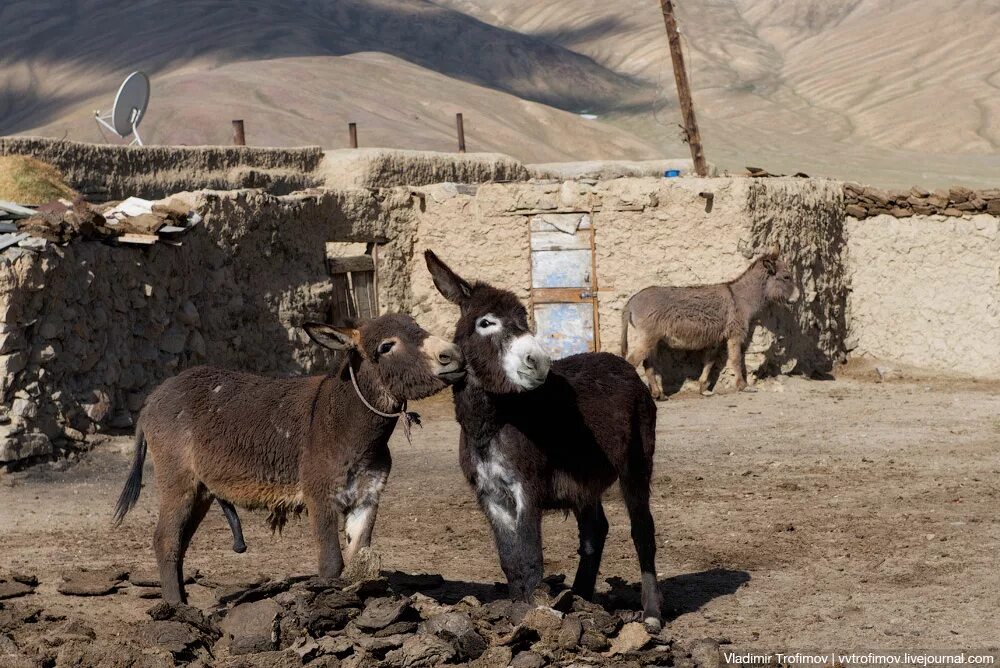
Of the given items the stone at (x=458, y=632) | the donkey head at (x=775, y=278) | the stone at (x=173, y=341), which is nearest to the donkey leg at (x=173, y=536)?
the stone at (x=458, y=632)

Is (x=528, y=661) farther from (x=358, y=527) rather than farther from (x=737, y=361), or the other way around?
(x=737, y=361)

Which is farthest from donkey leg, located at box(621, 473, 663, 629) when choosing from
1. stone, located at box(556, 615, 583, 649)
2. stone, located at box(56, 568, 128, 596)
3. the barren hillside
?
the barren hillside

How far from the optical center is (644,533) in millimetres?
6512

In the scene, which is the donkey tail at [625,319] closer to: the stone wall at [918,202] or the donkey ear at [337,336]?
the stone wall at [918,202]

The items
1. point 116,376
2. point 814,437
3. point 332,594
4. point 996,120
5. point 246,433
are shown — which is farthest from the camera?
point 996,120

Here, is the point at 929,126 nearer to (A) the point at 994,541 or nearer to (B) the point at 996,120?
(B) the point at 996,120

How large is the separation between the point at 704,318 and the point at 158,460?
9.19 meters

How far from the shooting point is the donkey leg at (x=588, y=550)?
6.52 m

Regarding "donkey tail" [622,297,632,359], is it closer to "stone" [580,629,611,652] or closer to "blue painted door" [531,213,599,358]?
"blue painted door" [531,213,599,358]

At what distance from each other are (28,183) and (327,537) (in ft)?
27.4

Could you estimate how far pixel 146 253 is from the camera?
39.4 feet

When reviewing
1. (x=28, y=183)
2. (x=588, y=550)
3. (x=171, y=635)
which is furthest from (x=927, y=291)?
(x=171, y=635)

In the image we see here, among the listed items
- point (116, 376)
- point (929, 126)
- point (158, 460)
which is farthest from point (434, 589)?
point (929, 126)

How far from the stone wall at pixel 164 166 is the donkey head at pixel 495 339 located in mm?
9777
